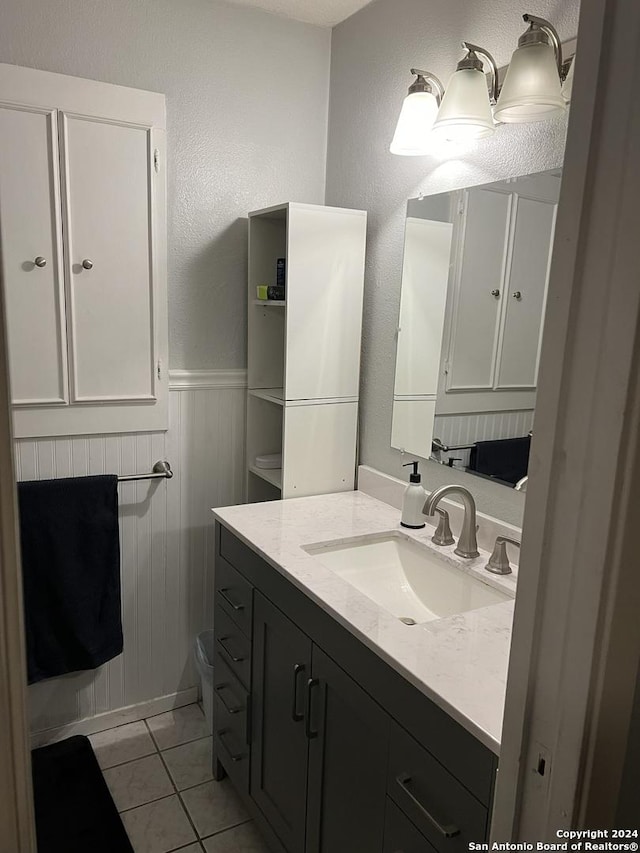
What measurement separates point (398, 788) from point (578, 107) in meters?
1.12

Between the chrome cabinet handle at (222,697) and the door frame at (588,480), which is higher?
the door frame at (588,480)

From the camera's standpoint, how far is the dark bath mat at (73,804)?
176cm

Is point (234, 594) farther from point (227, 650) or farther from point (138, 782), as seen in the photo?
point (138, 782)

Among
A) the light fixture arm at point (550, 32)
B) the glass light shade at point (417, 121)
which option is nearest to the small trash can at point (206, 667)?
the glass light shade at point (417, 121)

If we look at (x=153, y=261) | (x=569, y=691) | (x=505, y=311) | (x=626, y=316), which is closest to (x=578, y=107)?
(x=626, y=316)

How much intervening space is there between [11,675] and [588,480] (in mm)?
551

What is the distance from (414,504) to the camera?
5.92 ft

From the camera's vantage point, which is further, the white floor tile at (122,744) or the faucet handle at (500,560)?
the white floor tile at (122,744)

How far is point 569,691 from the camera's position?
0.68 metres

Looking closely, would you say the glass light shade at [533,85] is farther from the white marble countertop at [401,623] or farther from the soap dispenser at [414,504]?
the white marble countertop at [401,623]

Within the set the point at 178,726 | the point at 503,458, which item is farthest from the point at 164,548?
the point at 503,458

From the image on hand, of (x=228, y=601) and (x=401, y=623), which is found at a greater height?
(x=401, y=623)

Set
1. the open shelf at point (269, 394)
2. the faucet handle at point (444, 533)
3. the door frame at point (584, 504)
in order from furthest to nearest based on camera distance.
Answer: the open shelf at point (269, 394)
the faucet handle at point (444, 533)
the door frame at point (584, 504)

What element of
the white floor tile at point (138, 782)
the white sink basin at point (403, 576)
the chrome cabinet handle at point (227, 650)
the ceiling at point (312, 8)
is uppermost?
the ceiling at point (312, 8)
